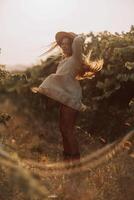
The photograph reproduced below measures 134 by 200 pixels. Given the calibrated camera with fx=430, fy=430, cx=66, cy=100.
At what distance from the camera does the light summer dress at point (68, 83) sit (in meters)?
5.59

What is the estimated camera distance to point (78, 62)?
5.62 metres

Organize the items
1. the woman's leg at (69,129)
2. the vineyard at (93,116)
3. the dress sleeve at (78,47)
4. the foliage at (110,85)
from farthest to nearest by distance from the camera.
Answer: the foliage at (110,85)
the woman's leg at (69,129)
the dress sleeve at (78,47)
the vineyard at (93,116)

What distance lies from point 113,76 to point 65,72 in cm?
182

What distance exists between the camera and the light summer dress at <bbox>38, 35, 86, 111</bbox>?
5.59 m

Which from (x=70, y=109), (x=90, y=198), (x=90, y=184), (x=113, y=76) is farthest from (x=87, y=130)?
(x=90, y=198)

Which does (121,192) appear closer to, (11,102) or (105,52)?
(105,52)

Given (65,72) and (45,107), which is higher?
(65,72)

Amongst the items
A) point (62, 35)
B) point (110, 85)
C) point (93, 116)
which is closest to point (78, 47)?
point (62, 35)

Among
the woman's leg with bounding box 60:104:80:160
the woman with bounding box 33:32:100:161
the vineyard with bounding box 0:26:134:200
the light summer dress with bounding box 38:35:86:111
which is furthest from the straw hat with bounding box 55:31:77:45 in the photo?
the vineyard with bounding box 0:26:134:200

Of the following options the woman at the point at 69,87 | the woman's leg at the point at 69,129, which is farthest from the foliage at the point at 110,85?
the woman's leg at the point at 69,129

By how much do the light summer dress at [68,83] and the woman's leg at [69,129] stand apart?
0.12 metres

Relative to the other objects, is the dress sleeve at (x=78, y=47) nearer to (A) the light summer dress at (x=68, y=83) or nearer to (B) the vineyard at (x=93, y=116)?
(A) the light summer dress at (x=68, y=83)

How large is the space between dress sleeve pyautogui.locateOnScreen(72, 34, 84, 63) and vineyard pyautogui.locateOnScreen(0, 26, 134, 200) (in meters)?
1.17

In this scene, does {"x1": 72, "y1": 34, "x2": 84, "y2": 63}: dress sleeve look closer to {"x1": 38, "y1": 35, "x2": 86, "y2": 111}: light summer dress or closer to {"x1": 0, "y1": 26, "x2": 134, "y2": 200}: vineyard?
{"x1": 38, "y1": 35, "x2": 86, "y2": 111}: light summer dress
